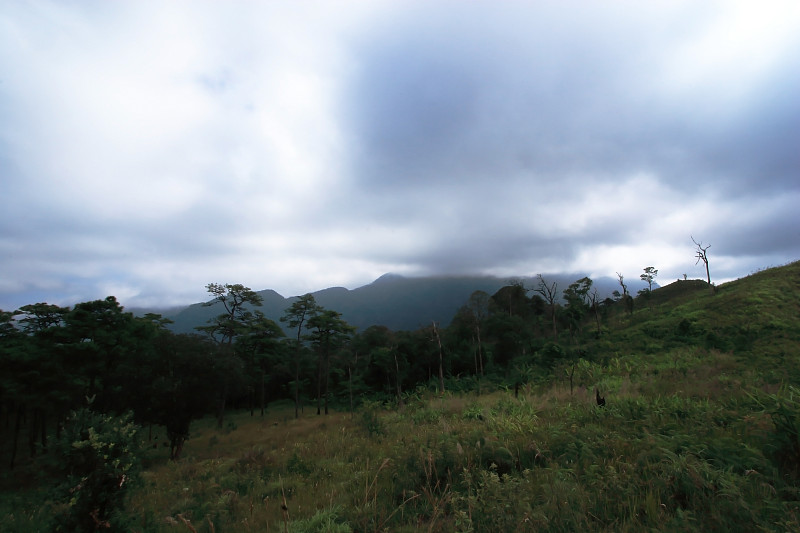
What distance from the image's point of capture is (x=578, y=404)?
8.45 m

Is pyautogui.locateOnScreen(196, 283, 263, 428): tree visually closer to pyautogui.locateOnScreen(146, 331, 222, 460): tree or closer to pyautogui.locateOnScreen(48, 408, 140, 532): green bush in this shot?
pyautogui.locateOnScreen(146, 331, 222, 460): tree

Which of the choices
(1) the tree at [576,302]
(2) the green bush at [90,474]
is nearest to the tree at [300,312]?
(1) the tree at [576,302]

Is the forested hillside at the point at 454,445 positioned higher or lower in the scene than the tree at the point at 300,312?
lower

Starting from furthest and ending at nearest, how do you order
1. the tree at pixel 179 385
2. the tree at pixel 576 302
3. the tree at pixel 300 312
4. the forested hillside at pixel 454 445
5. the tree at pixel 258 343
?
the tree at pixel 258 343 < the tree at pixel 300 312 < the tree at pixel 576 302 < the tree at pixel 179 385 < the forested hillside at pixel 454 445

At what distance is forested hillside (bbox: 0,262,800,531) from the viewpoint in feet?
11.1

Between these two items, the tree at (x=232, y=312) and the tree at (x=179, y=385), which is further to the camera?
the tree at (x=232, y=312)

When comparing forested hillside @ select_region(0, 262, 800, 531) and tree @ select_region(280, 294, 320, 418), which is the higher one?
tree @ select_region(280, 294, 320, 418)

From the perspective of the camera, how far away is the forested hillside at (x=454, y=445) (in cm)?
339

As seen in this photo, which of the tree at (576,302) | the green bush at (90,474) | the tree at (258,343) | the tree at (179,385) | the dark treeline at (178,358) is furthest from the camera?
the tree at (258,343)

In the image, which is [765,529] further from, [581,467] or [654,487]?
[581,467]

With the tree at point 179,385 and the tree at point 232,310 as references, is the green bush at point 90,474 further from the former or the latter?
A: the tree at point 232,310

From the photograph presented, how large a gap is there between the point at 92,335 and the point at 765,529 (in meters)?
22.5

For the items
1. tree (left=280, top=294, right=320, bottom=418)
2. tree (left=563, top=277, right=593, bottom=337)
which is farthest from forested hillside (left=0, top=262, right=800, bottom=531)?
tree (left=280, top=294, right=320, bottom=418)

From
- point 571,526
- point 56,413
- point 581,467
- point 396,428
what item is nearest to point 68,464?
point 571,526
